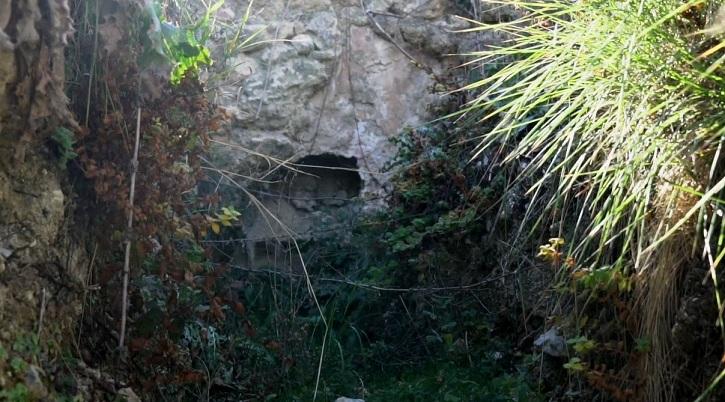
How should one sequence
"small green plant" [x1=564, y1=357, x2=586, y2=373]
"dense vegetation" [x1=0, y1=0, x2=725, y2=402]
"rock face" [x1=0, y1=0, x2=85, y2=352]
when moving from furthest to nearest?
"small green plant" [x1=564, y1=357, x2=586, y2=373]
"dense vegetation" [x1=0, y1=0, x2=725, y2=402]
"rock face" [x1=0, y1=0, x2=85, y2=352]

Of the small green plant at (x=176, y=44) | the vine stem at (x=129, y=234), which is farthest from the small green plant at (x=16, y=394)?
the small green plant at (x=176, y=44)

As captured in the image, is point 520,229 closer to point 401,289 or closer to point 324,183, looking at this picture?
point 401,289

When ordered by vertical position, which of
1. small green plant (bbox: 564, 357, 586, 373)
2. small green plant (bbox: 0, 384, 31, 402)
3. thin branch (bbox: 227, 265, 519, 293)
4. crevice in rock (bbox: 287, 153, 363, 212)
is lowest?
thin branch (bbox: 227, 265, 519, 293)

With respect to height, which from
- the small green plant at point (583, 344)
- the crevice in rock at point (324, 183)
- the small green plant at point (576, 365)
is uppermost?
the small green plant at point (583, 344)

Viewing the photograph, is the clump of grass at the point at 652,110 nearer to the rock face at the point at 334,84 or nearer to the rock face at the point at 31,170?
the rock face at the point at 31,170

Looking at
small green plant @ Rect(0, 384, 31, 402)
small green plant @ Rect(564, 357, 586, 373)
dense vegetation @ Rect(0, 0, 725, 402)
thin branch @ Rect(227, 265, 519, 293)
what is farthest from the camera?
thin branch @ Rect(227, 265, 519, 293)

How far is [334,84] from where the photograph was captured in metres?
5.95

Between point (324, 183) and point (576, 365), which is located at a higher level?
point (576, 365)

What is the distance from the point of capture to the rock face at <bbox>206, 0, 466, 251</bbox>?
5785 millimetres

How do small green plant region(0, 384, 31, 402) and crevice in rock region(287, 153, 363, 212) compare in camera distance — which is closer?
small green plant region(0, 384, 31, 402)

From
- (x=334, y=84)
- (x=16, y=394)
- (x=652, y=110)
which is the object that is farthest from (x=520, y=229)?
(x=334, y=84)

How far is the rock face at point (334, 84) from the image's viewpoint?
5785 millimetres

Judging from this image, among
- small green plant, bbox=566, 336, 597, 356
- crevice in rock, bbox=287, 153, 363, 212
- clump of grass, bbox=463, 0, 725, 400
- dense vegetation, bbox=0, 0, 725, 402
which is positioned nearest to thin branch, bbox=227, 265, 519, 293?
dense vegetation, bbox=0, 0, 725, 402

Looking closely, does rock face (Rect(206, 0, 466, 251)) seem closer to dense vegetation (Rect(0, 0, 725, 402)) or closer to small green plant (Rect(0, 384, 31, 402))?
dense vegetation (Rect(0, 0, 725, 402))
